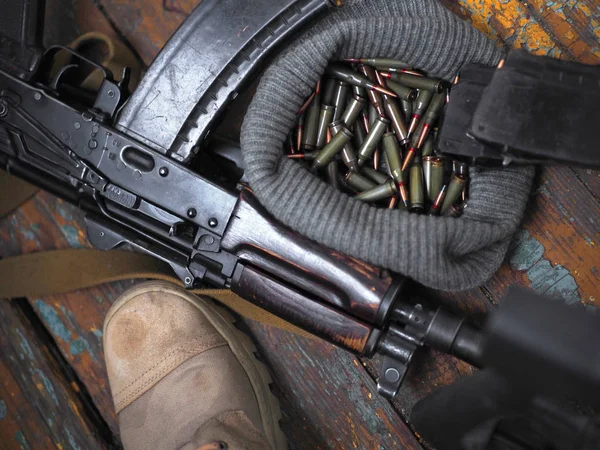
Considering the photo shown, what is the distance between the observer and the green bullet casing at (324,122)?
153 cm

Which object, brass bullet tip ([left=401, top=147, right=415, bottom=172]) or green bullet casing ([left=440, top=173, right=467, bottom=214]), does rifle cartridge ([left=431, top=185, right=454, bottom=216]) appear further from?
brass bullet tip ([left=401, top=147, right=415, bottom=172])

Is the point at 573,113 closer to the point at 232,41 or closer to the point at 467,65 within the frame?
the point at 467,65

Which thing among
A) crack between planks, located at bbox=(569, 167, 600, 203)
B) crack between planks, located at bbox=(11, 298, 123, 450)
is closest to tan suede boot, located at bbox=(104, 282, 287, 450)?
crack between planks, located at bbox=(11, 298, 123, 450)

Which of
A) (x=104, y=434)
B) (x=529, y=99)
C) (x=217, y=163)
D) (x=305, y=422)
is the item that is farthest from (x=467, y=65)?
(x=104, y=434)

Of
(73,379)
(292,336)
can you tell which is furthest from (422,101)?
(73,379)

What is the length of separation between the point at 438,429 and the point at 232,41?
1089mm

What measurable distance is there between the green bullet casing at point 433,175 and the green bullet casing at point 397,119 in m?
0.08

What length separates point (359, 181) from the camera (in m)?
1.52

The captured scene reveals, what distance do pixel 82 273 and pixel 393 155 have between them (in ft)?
3.26

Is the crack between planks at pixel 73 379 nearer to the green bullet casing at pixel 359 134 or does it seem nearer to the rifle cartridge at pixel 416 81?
the green bullet casing at pixel 359 134

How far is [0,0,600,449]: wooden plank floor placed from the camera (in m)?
1.48

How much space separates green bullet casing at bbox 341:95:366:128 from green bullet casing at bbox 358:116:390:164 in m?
0.05

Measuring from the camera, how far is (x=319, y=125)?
1.55 metres

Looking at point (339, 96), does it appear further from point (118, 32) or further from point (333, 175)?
point (118, 32)
